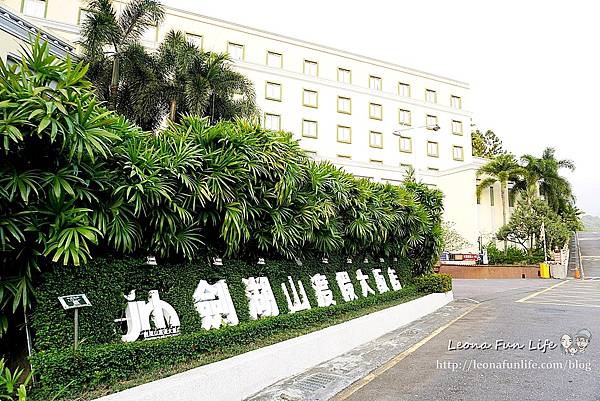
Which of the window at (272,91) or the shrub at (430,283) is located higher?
the window at (272,91)

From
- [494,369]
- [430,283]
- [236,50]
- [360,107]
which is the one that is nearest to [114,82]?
[430,283]

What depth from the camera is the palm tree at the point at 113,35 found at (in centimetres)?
1645

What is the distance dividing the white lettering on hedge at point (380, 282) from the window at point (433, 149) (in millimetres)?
28937

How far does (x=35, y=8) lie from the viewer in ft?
88.6

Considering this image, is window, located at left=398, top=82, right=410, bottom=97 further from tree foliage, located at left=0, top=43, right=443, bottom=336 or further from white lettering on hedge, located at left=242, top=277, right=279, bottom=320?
white lettering on hedge, located at left=242, top=277, right=279, bottom=320

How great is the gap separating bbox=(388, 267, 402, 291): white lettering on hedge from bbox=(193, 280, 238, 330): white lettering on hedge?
6465 mm

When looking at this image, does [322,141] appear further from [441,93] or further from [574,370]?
[574,370]

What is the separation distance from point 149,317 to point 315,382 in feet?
7.66

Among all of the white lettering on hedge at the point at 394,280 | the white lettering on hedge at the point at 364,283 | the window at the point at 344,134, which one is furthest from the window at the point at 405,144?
the white lettering on hedge at the point at 364,283

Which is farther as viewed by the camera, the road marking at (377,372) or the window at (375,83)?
the window at (375,83)

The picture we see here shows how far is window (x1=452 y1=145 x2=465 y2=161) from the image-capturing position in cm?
4000

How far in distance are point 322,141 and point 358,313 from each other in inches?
1036

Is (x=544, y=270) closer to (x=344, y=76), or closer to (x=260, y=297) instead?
(x=344, y=76)

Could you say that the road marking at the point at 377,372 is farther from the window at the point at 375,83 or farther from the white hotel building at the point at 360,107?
the window at the point at 375,83
